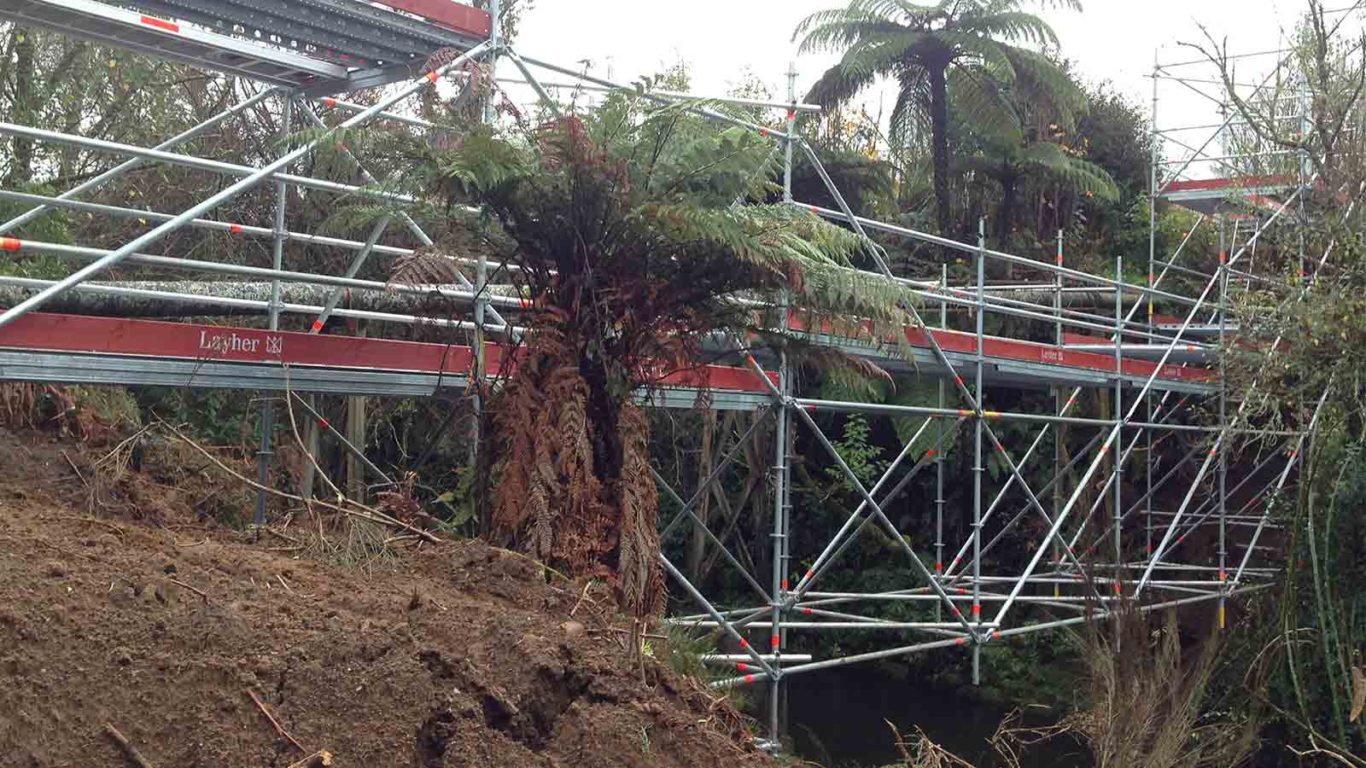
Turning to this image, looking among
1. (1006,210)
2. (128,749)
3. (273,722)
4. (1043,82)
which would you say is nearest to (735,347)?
(273,722)

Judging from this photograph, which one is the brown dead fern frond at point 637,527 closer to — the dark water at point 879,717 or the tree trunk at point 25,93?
the tree trunk at point 25,93

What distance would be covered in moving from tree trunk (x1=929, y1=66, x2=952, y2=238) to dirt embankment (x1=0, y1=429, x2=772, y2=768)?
13.1m

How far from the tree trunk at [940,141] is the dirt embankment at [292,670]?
13073 mm

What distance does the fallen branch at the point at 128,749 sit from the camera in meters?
3.99

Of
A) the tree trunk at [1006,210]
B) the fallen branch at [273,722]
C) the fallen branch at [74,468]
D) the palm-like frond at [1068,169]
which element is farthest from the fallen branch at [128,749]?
the tree trunk at [1006,210]

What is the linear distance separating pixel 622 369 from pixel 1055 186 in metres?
13.8

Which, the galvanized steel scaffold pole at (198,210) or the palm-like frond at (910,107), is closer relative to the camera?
the galvanized steel scaffold pole at (198,210)

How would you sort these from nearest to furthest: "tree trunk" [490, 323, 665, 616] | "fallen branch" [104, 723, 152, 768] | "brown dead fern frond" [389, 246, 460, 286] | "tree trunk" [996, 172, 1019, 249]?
"fallen branch" [104, 723, 152, 768] < "brown dead fern frond" [389, 246, 460, 286] < "tree trunk" [490, 323, 665, 616] < "tree trunk" [996, 172, 1019, 249]

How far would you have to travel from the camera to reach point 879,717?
18156 mm

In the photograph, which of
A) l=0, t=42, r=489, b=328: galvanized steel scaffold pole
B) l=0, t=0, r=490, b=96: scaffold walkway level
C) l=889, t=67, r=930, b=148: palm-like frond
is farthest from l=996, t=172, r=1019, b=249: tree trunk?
l=0, t=42, r=489, b=328: galvanized steel scaffold pole

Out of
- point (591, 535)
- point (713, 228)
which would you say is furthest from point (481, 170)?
point (591, 535)

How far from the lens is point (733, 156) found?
7.00 meters

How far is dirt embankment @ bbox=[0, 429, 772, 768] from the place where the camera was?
413 centimetres

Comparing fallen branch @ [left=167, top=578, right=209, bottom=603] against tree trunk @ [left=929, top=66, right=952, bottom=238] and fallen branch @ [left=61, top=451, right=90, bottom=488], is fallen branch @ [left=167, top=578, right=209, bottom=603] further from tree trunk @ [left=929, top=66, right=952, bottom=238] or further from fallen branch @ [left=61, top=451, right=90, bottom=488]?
tree trunk @ [left=929, top=66, right=952, bottom=238]
